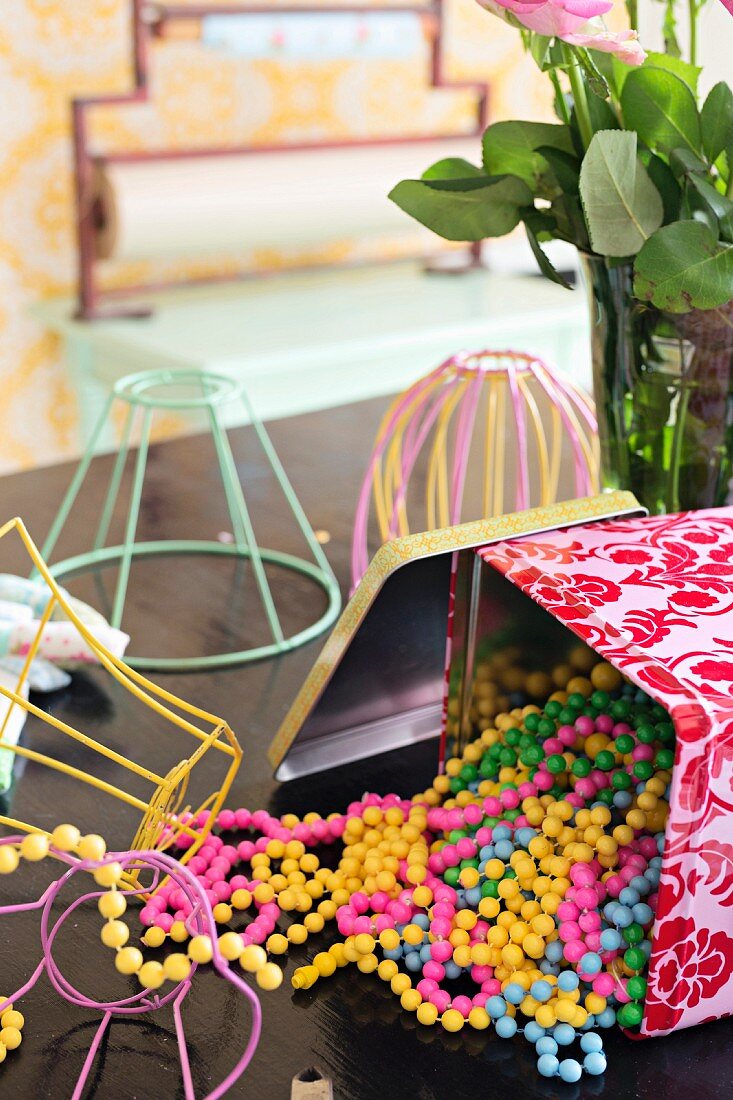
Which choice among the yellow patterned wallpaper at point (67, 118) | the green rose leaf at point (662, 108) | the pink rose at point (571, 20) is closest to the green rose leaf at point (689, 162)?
the green rose leaf at point (662, 108)

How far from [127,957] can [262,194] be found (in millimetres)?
2286

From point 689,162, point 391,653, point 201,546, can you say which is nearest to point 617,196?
point 689,162

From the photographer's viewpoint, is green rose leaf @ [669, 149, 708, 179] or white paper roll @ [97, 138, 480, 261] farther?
white paper roll @ [97, 138, 480, 261]

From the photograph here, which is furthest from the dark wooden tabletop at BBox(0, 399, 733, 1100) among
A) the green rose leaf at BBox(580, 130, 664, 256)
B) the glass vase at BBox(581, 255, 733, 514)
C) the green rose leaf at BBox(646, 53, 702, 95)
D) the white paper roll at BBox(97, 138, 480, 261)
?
the white paper roll at BBox(97, 138, 480, 261)

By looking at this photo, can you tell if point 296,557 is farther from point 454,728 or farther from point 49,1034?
point 49,1034

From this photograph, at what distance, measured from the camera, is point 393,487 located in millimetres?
1314

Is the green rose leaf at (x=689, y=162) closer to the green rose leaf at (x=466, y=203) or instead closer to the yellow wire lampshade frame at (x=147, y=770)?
the green rose leaf at (x=466, y=203)

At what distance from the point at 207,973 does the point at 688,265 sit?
51cm

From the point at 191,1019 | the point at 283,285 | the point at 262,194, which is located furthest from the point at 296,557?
the point at 283,285

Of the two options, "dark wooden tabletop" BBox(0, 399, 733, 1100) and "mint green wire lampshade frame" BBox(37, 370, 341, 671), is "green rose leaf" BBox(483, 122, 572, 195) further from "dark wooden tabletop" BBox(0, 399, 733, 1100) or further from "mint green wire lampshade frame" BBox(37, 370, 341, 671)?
"dark wooden tabletop" BBox(0, 399, 733, 1100)

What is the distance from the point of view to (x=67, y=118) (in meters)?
2.60

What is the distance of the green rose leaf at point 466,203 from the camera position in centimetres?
85

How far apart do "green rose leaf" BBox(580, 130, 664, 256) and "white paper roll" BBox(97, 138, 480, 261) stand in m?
1.75

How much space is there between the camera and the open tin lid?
73 cm
